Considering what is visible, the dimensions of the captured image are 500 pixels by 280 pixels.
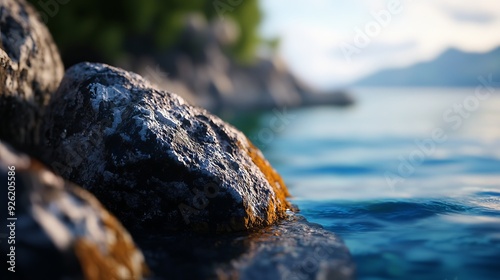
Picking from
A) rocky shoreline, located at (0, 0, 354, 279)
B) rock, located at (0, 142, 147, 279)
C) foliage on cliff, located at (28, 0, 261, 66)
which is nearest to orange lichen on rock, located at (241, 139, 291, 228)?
rocky shoreline, located at (0, 0, 354, 279)

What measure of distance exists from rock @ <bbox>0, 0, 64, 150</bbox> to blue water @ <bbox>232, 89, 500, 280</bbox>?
2414 millimetres

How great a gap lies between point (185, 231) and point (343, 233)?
104 centimetres

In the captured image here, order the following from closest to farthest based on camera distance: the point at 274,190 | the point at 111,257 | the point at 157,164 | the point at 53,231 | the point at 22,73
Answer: the point at 53,231
the point at 111,257
the point at 157,164
the point at 274,190
the point at 22,73

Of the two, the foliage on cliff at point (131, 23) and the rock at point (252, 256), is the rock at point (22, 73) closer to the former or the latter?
A: the rock at point (252, 256)

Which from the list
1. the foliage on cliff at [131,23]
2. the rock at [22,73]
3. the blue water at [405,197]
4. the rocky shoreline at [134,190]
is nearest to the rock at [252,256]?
the rocky shoreline at [134,190]

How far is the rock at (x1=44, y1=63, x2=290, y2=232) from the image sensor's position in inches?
130

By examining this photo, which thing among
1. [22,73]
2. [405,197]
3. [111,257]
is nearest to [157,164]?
[111,257]

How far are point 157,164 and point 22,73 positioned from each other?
1.77 m

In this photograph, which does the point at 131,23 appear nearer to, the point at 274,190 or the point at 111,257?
the point at 274,190

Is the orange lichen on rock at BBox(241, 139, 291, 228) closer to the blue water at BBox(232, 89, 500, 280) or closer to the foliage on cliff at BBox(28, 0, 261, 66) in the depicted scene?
the blue water at BBox(232, 89, 500, 280)

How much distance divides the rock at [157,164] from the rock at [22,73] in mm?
787

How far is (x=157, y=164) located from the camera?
3.28m

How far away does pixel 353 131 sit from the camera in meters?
15.4

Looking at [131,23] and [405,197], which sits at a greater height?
[131,23]
